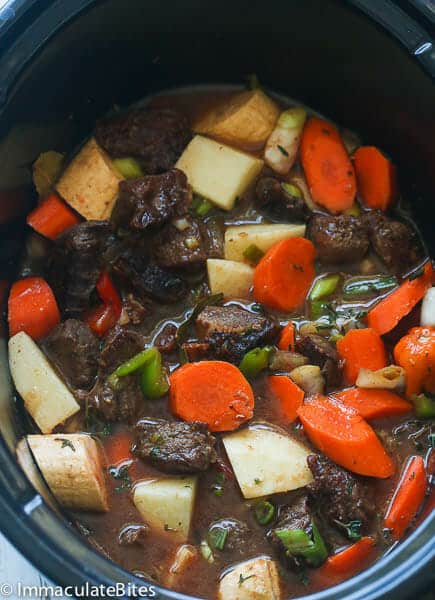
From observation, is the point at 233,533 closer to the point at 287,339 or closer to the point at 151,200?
the point at 287,339

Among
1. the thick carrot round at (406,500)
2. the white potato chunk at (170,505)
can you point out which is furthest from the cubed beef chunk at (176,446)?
the thick carrot round at (406,500)

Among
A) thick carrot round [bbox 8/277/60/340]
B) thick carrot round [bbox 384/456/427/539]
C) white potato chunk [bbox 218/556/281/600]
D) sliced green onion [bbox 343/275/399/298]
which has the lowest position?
thick carrot round [bbox 384/456/427/539]

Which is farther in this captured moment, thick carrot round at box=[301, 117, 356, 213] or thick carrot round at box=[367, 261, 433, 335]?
thick carrot round at box=[301, 117, 356, 213]

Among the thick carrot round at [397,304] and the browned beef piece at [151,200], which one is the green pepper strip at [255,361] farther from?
the browned beef piece at [151,200]

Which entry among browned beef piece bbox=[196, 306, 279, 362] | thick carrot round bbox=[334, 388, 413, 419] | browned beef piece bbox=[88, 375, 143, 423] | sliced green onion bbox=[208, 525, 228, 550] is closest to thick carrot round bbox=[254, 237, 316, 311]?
browned beef piece bbox=[196, 306, 279, 362]

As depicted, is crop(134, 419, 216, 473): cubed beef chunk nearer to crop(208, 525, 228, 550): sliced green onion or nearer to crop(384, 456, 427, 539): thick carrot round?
crop(208, 525, 228, 550): sliced green onion

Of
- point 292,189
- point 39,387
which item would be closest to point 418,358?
point 292,189
